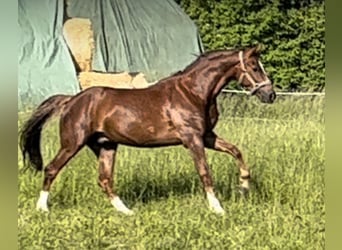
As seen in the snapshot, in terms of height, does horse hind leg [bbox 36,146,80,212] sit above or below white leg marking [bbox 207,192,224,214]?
above

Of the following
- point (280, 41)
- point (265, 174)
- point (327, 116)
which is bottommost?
point (265, 174)

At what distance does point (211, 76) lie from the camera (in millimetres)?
2080

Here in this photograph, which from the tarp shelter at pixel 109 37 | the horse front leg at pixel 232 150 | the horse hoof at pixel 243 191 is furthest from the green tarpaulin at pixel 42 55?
the horse hoof at pixel 243 191

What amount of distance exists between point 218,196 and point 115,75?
1.22 feet

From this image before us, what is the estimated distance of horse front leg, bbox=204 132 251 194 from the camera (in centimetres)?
206

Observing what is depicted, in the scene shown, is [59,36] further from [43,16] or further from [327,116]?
[327,116]

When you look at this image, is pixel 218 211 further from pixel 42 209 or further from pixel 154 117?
pixel 42 209

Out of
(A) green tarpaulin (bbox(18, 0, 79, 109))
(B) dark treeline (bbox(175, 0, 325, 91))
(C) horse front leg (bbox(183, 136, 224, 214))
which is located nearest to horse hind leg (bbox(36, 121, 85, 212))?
(A) green tarpaulin (bbox(18, 0, 79, 109))

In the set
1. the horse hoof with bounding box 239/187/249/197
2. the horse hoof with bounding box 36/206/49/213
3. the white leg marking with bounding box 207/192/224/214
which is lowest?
the horse hoof with bounding box 36/206/49/213

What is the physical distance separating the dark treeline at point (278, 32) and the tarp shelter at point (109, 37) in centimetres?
5

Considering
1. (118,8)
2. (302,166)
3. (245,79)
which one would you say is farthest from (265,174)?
(118,8)

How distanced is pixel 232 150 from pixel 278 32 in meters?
0.29

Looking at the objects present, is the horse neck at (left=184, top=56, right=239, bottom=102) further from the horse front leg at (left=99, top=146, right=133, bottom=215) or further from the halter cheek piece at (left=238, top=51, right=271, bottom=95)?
the horse front leg at (left=99, top=146, right=133, bottom=215)
